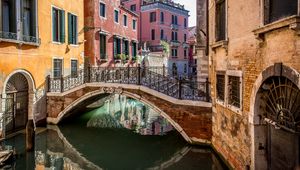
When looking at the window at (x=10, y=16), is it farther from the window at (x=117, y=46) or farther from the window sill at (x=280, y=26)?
the window at (x=117, y=46)

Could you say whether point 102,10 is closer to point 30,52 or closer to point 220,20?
point 30,52

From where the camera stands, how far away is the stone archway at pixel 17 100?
35.0ft

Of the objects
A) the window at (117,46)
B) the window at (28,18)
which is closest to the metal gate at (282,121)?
the window at (28,18)

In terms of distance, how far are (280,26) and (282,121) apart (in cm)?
166

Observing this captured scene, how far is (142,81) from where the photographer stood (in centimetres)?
1145

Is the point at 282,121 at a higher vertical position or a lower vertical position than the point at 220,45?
lower

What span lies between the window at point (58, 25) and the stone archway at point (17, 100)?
2646mm

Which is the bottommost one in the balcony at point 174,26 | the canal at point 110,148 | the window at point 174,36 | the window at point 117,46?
the canal at point 110,148

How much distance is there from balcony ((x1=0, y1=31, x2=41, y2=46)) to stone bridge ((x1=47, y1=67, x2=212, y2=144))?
6.70ft

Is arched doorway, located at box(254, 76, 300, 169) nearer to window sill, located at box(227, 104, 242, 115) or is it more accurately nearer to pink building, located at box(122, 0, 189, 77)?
window sill, located at box(227, 104, 242, 115)

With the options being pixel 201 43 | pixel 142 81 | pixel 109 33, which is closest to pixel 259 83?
pixel 142 81

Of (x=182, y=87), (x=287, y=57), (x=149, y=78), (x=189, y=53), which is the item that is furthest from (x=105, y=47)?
(x=189, y=53)

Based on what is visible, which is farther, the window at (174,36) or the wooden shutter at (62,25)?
the window at (174,36)

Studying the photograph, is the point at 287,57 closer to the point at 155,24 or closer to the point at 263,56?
the point at 263,56
